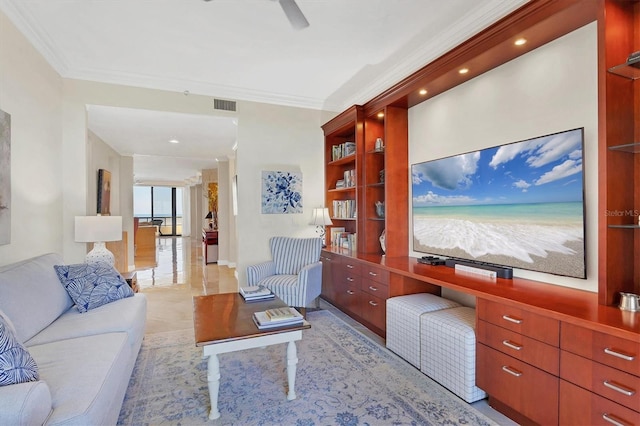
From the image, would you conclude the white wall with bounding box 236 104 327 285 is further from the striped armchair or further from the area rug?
the area rug

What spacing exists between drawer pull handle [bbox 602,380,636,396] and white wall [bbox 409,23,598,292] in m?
0.73

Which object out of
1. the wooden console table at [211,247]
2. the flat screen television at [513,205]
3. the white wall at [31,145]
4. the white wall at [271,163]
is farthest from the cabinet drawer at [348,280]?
the wooden console table at [211,247]

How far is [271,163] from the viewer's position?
14.8 feet

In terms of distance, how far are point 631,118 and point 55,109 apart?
4756 millimetres

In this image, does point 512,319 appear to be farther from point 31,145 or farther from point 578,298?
point 31,145

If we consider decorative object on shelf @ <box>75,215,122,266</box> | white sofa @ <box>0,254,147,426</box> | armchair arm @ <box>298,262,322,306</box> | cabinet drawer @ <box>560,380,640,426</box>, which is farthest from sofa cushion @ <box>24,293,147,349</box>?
cabinet drawer @ <box>560,380,640,426</box>

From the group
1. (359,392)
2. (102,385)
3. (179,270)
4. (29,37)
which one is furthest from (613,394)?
(179,270)

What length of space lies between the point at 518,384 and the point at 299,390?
54.8 inches

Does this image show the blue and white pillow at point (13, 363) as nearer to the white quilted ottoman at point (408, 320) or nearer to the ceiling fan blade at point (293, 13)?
the ceiling fan blade at point (293, 13)

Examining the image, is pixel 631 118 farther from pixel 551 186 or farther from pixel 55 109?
pixel 55 109

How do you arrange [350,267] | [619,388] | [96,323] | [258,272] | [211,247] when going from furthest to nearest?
[211,247] < [258,272] < [350,267] < [96,323] < [619,388]

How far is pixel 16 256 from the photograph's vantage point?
255 cm

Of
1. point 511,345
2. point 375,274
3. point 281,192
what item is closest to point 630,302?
point 511,345

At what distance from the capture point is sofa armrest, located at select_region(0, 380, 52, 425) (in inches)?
43.6
